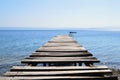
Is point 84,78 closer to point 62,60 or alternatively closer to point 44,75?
point 44,75

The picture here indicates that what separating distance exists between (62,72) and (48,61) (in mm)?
2222

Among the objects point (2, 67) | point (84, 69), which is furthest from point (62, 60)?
point (2, 67)

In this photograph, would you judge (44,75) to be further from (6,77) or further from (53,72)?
(6,77)

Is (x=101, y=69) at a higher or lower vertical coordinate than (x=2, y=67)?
higher

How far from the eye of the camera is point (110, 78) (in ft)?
19.1

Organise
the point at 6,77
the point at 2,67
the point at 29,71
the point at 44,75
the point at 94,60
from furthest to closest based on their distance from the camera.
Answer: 1. the point at 2,67
2. the point at 94,60
3. the point at 29,71
4. the point at 44,75
5. the point at 6,77

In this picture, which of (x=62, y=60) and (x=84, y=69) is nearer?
(x=84, y=69)

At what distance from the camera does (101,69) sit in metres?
6.59

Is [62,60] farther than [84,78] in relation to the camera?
Yes

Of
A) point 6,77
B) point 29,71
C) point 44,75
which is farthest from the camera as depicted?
point 29,71

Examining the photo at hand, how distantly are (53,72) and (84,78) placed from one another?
2.75ft

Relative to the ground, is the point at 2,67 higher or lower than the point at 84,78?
lower

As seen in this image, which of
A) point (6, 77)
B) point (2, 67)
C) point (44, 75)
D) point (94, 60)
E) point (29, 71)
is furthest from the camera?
point (2, 67)

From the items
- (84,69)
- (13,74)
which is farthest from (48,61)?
(13,74)
